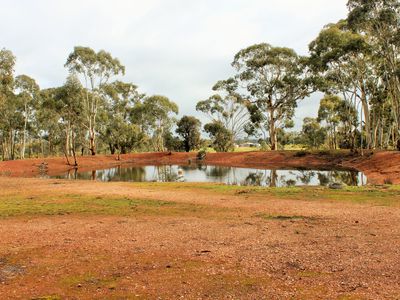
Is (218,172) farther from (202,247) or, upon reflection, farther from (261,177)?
(202,247)

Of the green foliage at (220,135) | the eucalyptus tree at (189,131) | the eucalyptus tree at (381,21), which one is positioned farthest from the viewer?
the eucalyptus tree at (189,131)

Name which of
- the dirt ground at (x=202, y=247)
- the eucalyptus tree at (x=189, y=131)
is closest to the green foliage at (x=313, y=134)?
the eucalyptus tree at (x=189, y=131)

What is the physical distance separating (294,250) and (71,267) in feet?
18.3

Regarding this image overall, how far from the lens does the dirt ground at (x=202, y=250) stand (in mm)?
6875

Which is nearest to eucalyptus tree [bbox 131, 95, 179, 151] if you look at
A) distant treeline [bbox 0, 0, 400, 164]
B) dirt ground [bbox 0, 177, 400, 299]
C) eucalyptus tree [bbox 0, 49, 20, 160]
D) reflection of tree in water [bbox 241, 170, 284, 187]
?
distant treeline [bbox 0, 0, 400, 164]

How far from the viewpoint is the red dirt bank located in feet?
120

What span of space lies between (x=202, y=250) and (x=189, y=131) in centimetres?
7478

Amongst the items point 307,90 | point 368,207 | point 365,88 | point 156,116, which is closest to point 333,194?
point 368,207

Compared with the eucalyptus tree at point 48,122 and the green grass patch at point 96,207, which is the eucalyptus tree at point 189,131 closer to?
the eucalyptus tree at point 48,122

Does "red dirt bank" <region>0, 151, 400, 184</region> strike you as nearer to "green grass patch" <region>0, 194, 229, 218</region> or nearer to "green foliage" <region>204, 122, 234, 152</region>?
"green foliage" <region>204, 122, 234, 152</region>

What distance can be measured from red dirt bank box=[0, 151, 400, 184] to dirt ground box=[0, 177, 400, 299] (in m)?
19.4

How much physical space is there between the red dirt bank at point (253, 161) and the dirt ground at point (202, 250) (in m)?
19.4

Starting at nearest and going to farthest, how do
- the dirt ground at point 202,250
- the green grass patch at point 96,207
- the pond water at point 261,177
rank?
the dirt ground at point 202,250
the green grass patch at point 96,207
the pond water at point 261,177

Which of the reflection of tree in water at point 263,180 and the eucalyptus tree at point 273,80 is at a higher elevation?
the eucalyptus tree at point 273,80
